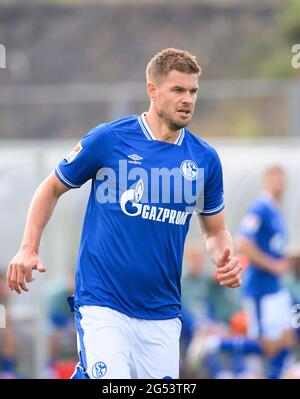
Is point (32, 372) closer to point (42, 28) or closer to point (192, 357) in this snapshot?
point (192, 357)

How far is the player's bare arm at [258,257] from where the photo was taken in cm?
1259

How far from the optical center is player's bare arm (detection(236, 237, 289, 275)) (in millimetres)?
12594

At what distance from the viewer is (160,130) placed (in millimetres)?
6891

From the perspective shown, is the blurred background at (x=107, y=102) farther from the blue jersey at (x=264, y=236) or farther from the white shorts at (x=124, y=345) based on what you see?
the white shorts at (x=124, y=345)

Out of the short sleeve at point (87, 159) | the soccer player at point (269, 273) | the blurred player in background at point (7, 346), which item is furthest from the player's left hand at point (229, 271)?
the soccer player at point (269, 273)

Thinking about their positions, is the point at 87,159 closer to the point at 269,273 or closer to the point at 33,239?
the point at 33,239

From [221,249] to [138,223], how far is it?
622mm

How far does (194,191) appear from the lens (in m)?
6.93

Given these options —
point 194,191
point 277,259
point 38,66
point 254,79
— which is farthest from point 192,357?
point 38,66

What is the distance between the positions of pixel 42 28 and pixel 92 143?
23.8 meters

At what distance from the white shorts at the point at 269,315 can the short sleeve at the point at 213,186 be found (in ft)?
18.8

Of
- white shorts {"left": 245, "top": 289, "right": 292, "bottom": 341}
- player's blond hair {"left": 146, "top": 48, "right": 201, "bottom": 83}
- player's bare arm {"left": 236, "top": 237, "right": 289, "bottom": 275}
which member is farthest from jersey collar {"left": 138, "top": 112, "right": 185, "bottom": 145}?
white shorts {"left": 245, "top": 289, "right": 292, "bottom": 341}

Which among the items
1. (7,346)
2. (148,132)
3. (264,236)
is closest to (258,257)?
(264,236)

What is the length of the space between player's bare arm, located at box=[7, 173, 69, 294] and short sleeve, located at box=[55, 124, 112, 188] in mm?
68
